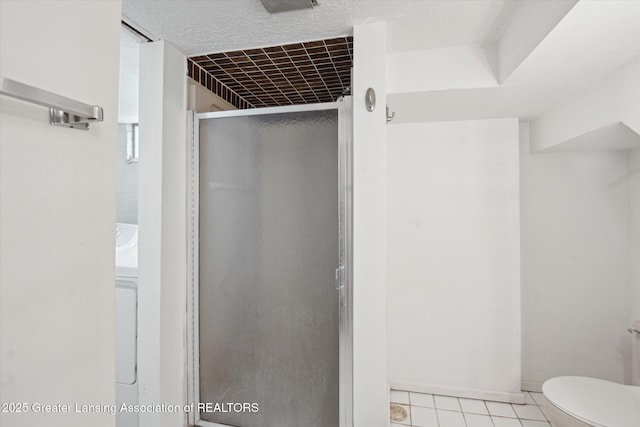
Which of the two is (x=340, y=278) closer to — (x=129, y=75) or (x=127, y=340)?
(x=127, y=340)

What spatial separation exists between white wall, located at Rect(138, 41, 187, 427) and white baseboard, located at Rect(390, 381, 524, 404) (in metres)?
1.41

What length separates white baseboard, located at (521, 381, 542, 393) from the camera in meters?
2.16

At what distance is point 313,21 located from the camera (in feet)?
4.79

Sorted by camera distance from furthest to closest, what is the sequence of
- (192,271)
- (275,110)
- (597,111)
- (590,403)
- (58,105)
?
(192,271)
(275,110)
(597,111)
(590,403)
(58,105)

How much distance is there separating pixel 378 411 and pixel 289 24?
1.78 m

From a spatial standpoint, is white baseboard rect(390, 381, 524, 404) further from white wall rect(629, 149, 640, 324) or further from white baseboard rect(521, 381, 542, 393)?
white wall rect(629, 149, 640, 324)

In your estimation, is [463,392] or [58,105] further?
[463,392]

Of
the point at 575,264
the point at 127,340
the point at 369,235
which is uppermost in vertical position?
the point at 369,235

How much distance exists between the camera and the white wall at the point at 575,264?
205 cm

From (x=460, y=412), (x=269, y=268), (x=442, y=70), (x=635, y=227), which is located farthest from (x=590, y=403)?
(x=442, y=70)

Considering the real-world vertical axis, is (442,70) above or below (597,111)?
above

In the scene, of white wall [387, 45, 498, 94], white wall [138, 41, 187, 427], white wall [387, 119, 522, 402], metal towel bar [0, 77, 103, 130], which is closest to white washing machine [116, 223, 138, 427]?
white wall [138, 41, 187, 427]

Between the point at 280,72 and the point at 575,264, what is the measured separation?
7.23ft

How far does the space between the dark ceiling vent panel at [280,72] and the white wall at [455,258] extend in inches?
21.6
